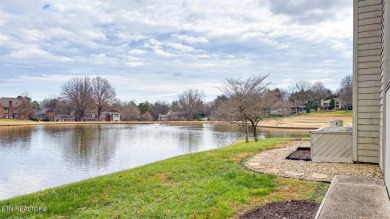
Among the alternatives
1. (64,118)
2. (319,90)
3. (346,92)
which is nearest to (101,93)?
(64,118)

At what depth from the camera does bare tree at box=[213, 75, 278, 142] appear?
12.7 metres

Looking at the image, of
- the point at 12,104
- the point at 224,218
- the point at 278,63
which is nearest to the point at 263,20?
the point at 224,218

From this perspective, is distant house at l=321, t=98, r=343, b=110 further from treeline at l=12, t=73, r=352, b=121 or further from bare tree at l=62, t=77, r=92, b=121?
bare tree at l=62, t=77, r=92, b=121

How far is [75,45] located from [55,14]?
31.9ft

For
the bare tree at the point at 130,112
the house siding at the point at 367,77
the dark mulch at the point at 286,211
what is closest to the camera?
the dark mulch at the point at 286,211

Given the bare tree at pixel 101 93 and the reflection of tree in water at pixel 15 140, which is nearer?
the reflection of tree in water at pixel 15 140

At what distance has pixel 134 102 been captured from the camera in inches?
2349

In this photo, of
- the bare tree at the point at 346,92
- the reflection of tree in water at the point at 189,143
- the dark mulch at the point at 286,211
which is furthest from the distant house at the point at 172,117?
the dark mulch at the point at 286,211

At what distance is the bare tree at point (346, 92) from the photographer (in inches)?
1737

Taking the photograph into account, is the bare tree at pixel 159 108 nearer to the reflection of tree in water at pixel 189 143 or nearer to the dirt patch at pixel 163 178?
the reflection of tree in water at pixel 189 143

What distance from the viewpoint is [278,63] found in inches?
1077

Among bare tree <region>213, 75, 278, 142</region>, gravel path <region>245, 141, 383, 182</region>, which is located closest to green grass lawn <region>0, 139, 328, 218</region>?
gravel path <region>245, 141, 383, 182</region>

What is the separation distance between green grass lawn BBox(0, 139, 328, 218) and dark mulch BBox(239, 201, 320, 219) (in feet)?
0.53

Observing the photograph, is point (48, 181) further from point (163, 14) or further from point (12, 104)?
point (12, 104)
